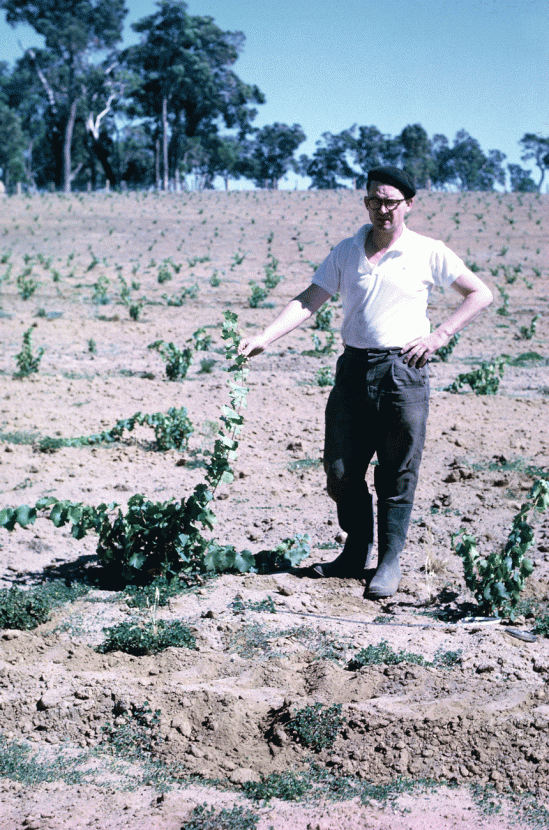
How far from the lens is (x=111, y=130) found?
53.3 m

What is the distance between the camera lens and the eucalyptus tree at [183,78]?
4841cm

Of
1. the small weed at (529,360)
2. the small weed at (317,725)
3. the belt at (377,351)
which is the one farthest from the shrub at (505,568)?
the small weed at (529,360)

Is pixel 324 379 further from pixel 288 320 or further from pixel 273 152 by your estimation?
pixel 273 152

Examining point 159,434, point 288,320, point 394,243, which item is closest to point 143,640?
point 288,320

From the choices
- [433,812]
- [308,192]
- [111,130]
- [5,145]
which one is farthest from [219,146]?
[433,812]

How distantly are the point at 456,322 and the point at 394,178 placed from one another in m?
0.66

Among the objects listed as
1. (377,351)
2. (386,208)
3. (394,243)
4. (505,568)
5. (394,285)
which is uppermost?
(386,208)

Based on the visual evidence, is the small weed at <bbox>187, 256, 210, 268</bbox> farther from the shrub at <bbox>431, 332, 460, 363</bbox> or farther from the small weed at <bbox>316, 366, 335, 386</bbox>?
the small weed at <bbox>316, 366, 335, 386</bbox>

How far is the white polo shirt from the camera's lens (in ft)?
12.2

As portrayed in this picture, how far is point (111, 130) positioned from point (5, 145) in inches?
254

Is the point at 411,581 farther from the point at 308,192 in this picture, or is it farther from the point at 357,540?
the point at 308,192

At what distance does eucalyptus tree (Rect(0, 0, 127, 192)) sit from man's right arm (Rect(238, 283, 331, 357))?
44790 mm

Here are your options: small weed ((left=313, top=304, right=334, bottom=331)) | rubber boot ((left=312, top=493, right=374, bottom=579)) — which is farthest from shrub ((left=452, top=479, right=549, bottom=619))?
small weed ((left=313, top=304, right=334, bottom=331))

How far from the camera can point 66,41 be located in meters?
46.4
